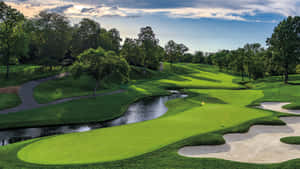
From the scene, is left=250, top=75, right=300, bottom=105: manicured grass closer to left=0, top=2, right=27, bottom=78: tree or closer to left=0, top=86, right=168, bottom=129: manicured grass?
left=0, top=86, right=168, bottom=129: manicured grass

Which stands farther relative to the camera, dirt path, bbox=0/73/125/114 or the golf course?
dirt path, bbox=0/73/125/114

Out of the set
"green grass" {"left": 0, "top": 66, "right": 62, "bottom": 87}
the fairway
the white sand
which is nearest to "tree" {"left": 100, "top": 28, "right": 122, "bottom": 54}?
"green grass" {"left": 0, "top": 66, "right": 62, "bottom": 87}

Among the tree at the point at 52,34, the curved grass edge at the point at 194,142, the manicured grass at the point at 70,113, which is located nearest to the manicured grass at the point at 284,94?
the curved grass edge at the point at 194,142

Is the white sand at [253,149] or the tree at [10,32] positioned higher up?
the tree at [10,32]

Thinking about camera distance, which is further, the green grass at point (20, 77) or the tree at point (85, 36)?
the tree at point (85, 36)

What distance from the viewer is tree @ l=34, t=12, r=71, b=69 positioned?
6362 cm

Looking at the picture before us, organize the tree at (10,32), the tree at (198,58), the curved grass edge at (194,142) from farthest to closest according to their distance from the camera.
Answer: the tree at (198,58), the tree at (10,32), the curved grass edge at (194,142)

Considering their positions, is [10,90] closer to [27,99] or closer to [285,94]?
[27,99]

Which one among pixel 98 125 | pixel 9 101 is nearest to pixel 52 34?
pixel 9 101

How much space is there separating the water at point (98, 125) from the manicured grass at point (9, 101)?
825 centimetres

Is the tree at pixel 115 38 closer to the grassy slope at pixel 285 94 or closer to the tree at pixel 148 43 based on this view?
the tree at pixel 148 43

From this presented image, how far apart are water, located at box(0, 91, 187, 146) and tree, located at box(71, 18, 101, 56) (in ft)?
129

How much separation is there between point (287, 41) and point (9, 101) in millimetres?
62948

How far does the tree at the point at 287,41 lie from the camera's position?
188ft
